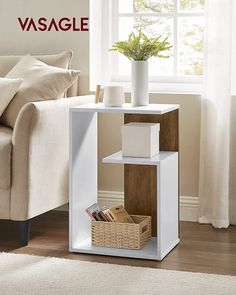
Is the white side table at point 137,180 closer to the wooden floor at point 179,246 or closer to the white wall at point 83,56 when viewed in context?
the wooden floor at point 179,246

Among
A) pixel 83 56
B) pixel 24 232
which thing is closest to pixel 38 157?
pixel 24 232

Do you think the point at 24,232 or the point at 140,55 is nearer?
the point at 140,55

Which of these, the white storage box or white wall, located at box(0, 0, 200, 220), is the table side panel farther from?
white wall, located at box(0, 0, 200, 220)

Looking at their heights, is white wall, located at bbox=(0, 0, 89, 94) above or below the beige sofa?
above

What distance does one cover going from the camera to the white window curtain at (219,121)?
389 cm

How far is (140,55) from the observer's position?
3461 millimetres

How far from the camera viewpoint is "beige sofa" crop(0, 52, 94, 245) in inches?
136

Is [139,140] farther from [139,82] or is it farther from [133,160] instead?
[139,82]

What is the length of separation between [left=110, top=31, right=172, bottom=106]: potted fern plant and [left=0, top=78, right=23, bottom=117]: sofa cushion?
0.65 metres

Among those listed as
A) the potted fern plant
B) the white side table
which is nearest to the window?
the white side table

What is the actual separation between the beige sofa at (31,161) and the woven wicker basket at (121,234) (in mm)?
339

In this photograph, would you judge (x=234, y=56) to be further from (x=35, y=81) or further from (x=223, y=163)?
(x=35, y=81)

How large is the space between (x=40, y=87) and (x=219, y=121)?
3.21ft

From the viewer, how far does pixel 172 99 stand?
4129 mm
